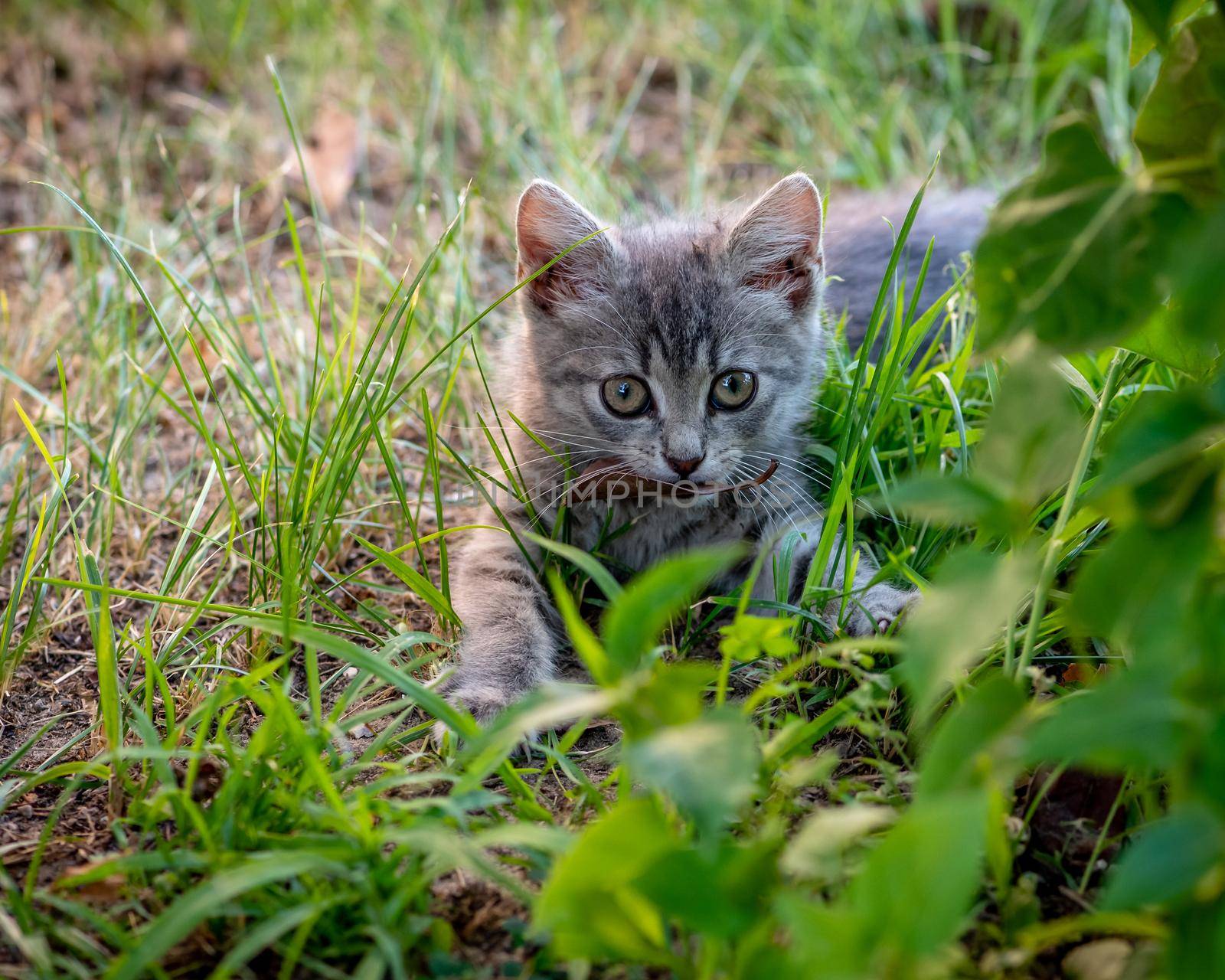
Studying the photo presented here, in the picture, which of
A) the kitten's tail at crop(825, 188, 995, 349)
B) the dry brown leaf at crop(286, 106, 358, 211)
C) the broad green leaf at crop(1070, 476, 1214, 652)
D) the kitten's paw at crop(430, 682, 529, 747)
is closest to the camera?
the broad green leaf at crop(1070, 476, 1214, 652)

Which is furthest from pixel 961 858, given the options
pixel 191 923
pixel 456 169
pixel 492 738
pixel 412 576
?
pixel 456 169

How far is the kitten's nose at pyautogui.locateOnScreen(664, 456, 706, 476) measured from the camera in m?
2.29

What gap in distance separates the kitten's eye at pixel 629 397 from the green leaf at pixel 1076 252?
123 centimetres

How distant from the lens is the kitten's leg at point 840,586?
2.04 m

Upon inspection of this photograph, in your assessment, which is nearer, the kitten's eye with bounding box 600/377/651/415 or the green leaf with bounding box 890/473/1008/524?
the green leaf with bounding box 890/473/1008/524

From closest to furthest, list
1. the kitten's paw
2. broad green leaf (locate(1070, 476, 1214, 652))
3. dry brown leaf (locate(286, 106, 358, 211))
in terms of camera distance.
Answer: broad green leaf (locate(1070, 476, 1214, 652))
the kitten's paw
dry brown leaf (locate(286, 106, 358, 211))

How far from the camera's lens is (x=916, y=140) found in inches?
163

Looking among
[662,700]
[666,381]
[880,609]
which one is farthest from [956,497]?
[666,381]

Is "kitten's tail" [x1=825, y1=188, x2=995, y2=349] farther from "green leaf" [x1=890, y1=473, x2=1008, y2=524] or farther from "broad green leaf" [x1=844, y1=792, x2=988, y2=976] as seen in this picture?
"broad green leaf" [x1=844, y1=792, x2=988, y2=976]

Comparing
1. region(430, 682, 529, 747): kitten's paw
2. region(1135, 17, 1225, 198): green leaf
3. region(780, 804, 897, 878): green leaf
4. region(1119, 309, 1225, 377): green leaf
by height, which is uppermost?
region(1135, 17, 1225, 198): green leaf

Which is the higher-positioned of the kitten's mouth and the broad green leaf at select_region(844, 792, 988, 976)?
the broad green leaf at select_region(844, 792, 988, 976)

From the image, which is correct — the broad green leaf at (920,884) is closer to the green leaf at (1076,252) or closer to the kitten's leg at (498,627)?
the green leaf at (1076,252)

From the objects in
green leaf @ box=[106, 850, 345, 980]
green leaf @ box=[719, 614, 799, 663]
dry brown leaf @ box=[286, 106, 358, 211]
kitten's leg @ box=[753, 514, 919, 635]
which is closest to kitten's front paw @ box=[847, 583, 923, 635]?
kitten's leg @ box=[753, 514, 919, 635]

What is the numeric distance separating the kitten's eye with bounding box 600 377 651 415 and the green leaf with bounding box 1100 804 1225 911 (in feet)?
5.18
